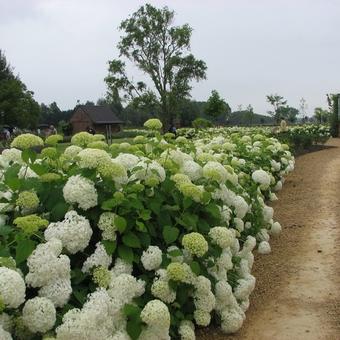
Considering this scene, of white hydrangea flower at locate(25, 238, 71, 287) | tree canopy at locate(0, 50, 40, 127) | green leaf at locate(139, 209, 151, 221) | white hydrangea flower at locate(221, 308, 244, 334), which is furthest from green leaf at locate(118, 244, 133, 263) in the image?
tree canopy at locate(0, 50, 40, 127)

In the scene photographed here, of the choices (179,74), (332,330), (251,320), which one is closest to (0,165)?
(251,320)

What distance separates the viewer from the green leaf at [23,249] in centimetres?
268

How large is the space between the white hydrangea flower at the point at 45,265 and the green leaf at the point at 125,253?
499mm

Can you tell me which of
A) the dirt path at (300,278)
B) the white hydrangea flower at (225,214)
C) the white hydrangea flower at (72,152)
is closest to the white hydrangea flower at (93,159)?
the white hydrangea flower at (72,152)

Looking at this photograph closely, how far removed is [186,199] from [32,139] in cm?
112

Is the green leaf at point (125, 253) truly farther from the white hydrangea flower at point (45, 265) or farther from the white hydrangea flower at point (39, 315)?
the white hydrangea flower at point (39, 315)

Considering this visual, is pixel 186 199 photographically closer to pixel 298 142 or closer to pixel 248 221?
pixel 248 221

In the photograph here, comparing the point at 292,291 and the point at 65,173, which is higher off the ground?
the point at 65,173

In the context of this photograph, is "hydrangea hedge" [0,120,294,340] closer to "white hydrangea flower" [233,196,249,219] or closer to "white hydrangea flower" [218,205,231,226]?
"white hydrangea flower" [218,205,231,226]

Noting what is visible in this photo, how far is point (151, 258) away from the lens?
3293 mm

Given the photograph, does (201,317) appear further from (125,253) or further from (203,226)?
(125,253)

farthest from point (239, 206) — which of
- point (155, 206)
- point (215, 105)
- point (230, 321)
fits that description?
point (215, 105)

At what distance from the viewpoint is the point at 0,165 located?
163 inches

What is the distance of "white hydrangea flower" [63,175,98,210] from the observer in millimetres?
3123
